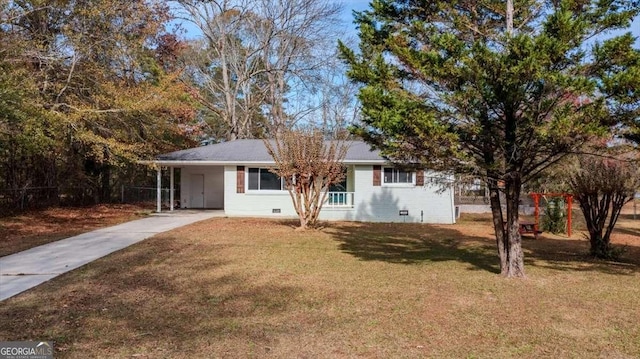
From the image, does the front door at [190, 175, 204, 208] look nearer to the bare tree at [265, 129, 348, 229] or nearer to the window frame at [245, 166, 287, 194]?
the window frame at [245, 166, 287, 194]

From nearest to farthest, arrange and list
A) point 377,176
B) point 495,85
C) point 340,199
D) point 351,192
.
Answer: point 495,85 < point 377,176 < point 351,192 < point 340,199

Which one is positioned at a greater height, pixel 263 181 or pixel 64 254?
pixel 263 181

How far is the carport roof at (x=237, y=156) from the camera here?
60.0ft

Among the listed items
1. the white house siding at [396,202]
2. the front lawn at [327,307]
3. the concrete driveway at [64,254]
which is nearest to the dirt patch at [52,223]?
the concrete driveway at [64,254]

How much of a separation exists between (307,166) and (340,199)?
17.8ft

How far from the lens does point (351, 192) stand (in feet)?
61.5

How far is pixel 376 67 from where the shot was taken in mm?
6957

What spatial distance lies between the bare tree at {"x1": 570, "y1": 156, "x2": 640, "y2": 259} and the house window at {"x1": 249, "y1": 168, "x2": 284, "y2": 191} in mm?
11538

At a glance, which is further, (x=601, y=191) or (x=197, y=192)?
(x=197, y=192)

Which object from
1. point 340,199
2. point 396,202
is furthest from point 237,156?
point 396,202

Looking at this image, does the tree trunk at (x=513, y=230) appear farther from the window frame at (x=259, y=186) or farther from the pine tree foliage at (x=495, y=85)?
the window frame at (x=259, y=186)

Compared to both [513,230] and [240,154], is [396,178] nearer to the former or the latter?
[240,154]

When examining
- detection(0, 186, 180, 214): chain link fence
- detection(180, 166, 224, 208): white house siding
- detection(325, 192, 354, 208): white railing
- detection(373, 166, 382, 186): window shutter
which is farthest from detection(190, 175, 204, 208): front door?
detection(373, 166, 382, 186): window shutter

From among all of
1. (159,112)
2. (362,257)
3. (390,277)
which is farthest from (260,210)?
(390,277)
